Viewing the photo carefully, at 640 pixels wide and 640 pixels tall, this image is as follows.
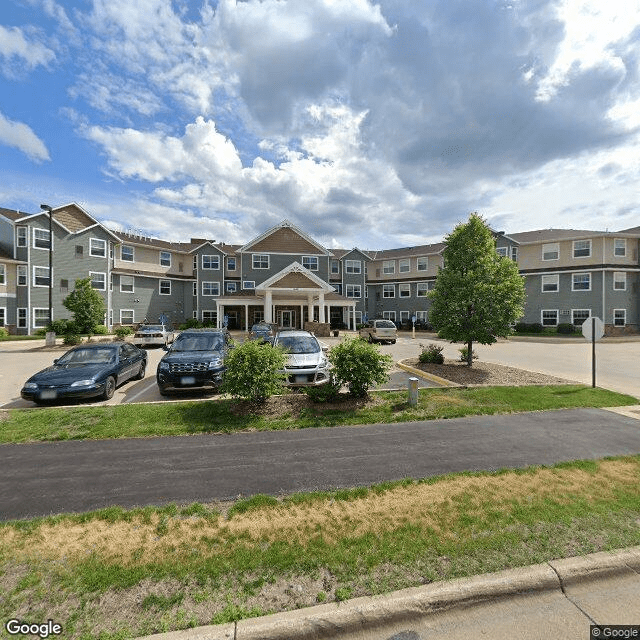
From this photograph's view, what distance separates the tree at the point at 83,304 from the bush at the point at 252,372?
→ 72.6 ft

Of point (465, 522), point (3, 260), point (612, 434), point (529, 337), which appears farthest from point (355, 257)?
point (465, 522)

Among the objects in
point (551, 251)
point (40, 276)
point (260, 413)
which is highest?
point (551, 251)

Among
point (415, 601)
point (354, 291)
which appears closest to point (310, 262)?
point (354, 291)

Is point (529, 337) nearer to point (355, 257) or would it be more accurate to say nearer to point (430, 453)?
point (355, 257)

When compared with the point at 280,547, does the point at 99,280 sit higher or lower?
Answer: higher

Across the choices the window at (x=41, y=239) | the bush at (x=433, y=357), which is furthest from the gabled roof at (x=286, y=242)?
the bush at (x=433, y=357)

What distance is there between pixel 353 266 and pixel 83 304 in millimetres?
29145

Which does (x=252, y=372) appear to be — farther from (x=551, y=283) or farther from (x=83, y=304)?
(x=551, y=283)

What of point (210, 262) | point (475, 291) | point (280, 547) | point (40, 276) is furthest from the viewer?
point (210, 262)

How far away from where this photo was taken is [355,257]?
43.2 m

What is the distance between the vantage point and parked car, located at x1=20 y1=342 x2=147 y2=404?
27.7 feet

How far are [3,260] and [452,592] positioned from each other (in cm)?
3691

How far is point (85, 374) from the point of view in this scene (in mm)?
8953

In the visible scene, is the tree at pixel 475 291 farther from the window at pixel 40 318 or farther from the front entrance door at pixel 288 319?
the window at pixel 40 318
